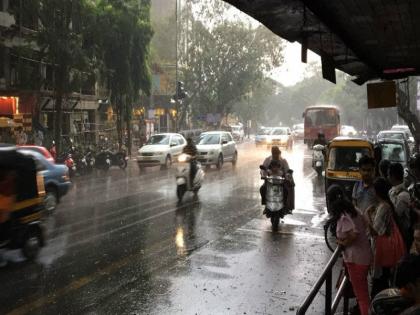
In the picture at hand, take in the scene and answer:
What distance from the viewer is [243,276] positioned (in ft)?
23.7

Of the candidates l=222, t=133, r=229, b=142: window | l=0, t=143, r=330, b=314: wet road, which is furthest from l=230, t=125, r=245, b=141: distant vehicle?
l=0, t=143, r=330, b=314: wet road

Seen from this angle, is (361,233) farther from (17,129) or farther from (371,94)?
(17,129)

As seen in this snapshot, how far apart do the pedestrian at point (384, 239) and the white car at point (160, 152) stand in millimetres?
18862

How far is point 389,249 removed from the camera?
506 cm

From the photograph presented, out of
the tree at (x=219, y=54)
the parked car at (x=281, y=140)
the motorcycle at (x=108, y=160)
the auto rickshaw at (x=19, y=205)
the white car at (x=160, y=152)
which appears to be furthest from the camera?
the tree at (x=219, y=54)

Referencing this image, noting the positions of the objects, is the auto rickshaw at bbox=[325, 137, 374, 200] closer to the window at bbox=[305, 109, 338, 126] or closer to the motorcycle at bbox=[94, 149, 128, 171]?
the motorcycle at bbox=[94, 149, 128, 171]

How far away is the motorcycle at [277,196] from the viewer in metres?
10.3

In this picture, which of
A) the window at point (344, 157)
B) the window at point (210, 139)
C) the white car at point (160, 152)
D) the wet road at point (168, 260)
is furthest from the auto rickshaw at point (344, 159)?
the white car at point (160, 152)

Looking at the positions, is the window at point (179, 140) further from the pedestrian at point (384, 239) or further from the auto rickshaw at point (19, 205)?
the pedestrian at point (384, 239)

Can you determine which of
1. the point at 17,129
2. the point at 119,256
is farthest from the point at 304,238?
the point at 17,129

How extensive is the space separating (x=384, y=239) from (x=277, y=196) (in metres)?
5.29

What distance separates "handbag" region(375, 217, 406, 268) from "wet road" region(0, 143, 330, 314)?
1348 millimetres

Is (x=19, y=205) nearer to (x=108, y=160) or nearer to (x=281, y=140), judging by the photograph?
(x=108, y=160)

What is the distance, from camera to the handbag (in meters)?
5.05
